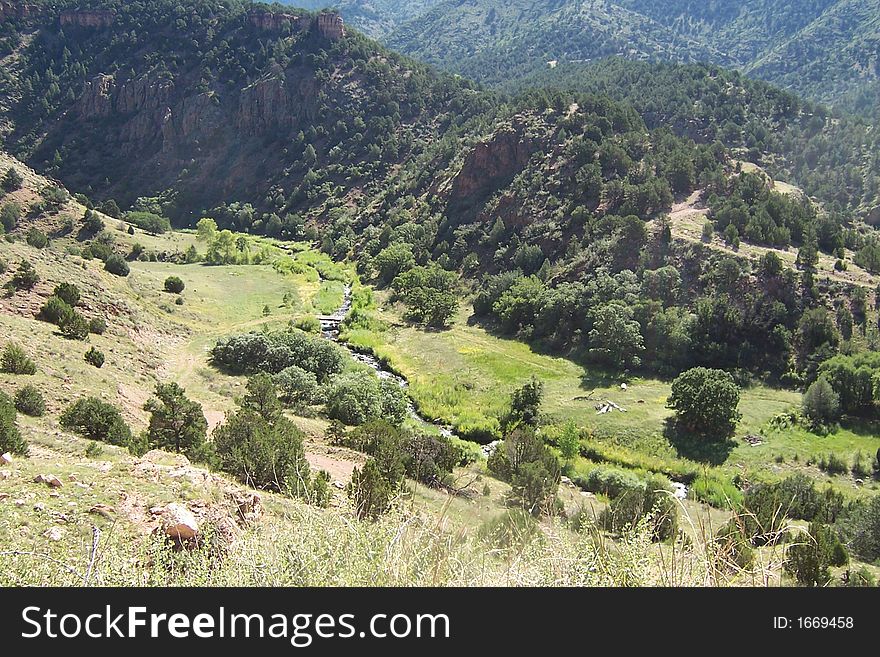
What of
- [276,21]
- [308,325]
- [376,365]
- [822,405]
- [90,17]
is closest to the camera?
[822,405]

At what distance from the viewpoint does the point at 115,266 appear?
41.2 m

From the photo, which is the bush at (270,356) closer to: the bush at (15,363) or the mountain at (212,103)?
the bush at (15,363)

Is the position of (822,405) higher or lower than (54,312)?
higher

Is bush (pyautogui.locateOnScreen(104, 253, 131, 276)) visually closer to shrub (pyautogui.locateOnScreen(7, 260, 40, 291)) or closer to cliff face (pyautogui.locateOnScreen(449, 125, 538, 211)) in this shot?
shrub (pyautogui.locateOnScreen(7, 260, 40, 291))

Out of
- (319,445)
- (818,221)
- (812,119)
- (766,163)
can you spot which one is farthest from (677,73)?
(319,445)

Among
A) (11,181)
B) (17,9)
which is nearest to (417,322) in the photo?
(11,181)

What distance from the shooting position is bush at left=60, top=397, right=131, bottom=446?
16719 millimetres

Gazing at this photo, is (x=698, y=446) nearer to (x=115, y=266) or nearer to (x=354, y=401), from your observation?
(x=354, y=401)

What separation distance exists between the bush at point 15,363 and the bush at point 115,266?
22880 mm

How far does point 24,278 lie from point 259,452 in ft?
69.8

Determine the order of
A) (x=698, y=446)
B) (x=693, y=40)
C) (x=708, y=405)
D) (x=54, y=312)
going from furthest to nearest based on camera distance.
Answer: (x=693, y=40), (x=708, y=405), (x=698, y=446), (x=54, y=312)

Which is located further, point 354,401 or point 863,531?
point 354,401

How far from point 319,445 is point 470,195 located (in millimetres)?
48008

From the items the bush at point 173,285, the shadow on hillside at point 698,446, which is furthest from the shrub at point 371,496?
the bush at point 173,285
